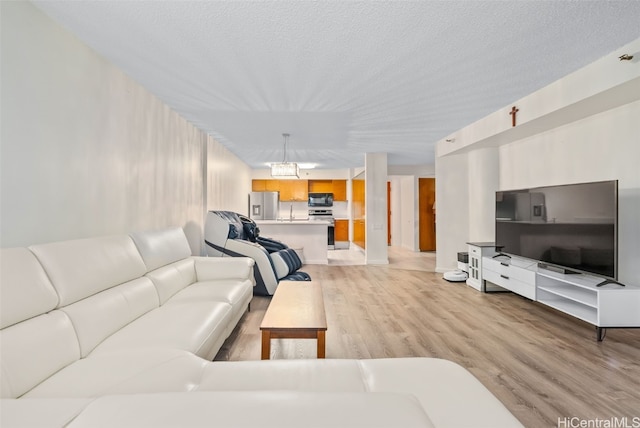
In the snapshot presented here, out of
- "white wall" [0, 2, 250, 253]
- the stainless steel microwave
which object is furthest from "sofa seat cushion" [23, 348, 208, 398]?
the stainless steel microwave

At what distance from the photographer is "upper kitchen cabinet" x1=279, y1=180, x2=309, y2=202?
31.6ft

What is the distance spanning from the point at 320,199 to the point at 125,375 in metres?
8.52

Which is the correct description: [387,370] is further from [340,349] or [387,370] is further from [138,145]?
[138,145]

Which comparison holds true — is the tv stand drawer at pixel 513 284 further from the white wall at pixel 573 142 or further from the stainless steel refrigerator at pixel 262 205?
the stainless steel refrigerator at pixel 262 205

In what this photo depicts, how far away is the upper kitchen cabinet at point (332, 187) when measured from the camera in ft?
32.5

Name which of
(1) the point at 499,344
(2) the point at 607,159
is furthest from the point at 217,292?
(2) the point at 607,159

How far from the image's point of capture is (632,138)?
10.0 feet

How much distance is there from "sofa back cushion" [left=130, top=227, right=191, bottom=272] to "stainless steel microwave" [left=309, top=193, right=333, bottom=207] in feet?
20.9

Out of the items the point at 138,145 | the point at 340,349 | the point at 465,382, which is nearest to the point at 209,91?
the point at 138,145

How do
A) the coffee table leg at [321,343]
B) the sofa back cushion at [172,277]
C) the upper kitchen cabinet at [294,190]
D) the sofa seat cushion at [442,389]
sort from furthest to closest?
the upper kitchen cabinet at [294,190] < the sofa back cushion at [172,277] < the coffee table leg at [321,343] < the sofa seat cushion at [442,389]
